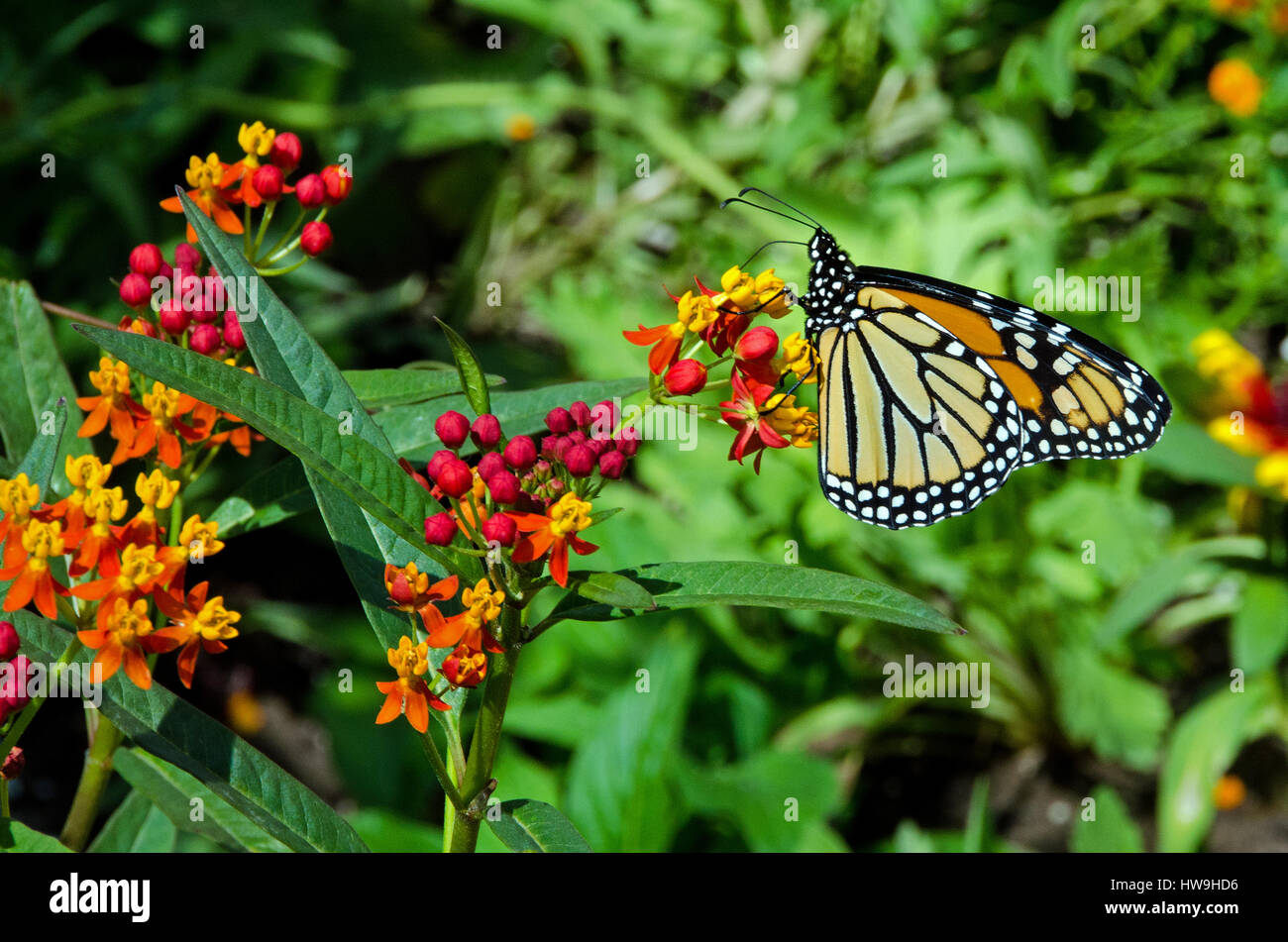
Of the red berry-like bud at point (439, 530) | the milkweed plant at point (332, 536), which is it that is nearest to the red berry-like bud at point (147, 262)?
the milkweed plant at point (332, 536)

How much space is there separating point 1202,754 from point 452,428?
115 inches

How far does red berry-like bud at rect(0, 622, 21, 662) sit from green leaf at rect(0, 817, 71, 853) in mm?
145

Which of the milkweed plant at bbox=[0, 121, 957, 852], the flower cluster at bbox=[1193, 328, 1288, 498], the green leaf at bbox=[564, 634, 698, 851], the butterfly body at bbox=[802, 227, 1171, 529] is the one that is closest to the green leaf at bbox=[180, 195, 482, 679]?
the milkweed plant at bbox=[0, 121, 957, 852]

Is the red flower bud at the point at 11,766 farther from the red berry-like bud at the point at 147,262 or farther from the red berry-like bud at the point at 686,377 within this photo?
the red berry-like bud at the point at 686,377

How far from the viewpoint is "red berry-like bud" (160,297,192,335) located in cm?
109

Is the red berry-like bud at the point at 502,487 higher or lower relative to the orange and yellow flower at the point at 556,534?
higher

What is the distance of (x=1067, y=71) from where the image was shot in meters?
3.51

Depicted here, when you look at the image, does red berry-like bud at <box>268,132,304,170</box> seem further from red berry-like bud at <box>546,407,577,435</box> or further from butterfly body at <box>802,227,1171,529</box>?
butterfly body at <box>802,227,1171,529</box>

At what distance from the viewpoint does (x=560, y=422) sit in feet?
3.46

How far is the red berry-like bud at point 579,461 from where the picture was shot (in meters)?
1.00

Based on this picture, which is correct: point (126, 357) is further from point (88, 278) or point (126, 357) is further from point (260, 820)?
point (88, 278)
